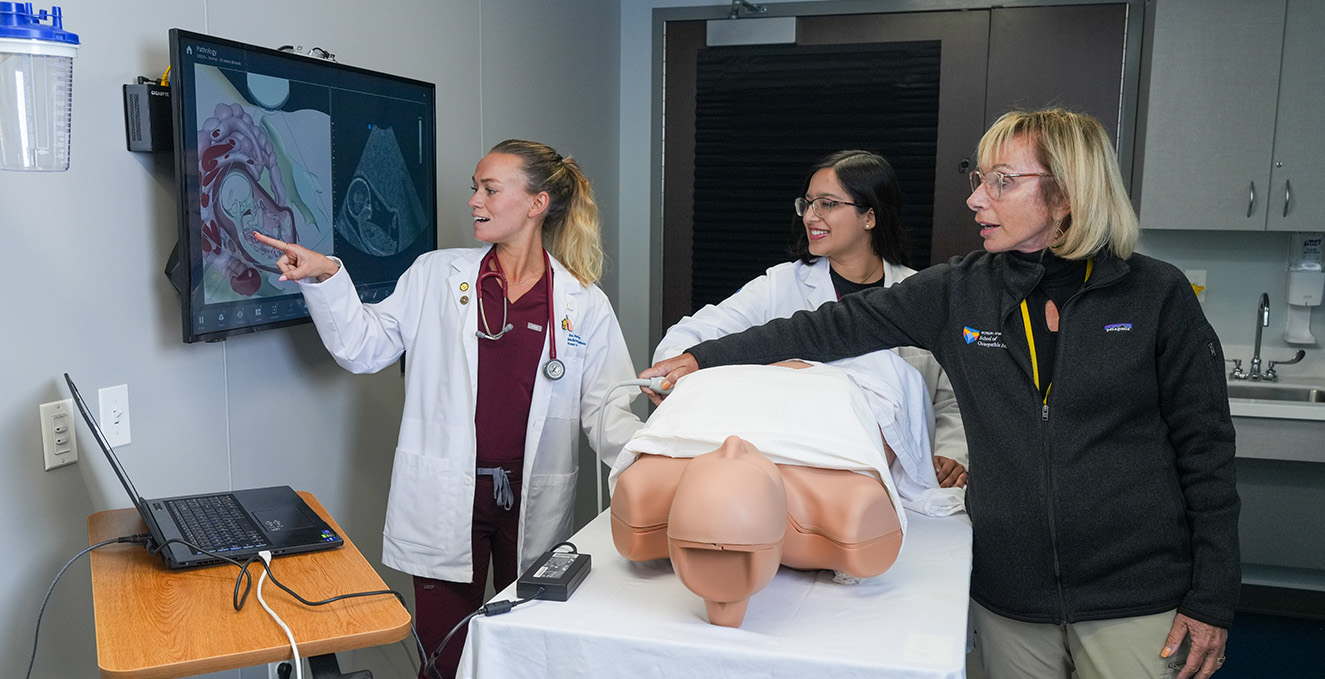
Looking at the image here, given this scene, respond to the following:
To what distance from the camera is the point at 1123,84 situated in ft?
12.0

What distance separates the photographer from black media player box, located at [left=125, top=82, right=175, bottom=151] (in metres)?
1.72

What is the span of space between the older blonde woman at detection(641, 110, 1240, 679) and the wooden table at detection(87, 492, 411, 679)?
1044mm

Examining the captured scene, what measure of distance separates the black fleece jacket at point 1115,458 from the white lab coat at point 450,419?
0.81 metres

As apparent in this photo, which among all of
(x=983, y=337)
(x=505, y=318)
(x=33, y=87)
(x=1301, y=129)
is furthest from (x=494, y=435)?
(x=1301, y=129)

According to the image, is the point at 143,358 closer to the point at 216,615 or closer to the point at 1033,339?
the point at 216,615

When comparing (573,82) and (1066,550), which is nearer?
(1066,550)

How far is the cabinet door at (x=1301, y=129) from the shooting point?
3295mm

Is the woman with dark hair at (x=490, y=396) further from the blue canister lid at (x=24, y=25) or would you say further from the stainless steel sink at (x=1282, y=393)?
the stainless steel sink at (x=1282, y=393)

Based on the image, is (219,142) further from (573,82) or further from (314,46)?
(573,82)

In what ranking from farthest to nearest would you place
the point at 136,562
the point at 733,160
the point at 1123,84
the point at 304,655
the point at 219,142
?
the point at 733,160 < the point at 1123,84 < the point at 219,142 < the point at 136,562 < the point at 304,655

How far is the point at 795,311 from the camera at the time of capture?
2.40 metres

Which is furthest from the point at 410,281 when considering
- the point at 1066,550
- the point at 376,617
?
the point at 1066,550

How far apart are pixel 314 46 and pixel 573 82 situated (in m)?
1.58

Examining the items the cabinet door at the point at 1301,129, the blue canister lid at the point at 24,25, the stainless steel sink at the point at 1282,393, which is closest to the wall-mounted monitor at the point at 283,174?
the blue canister lid at the point at 24,25
